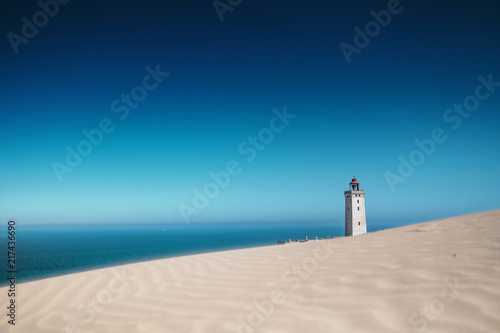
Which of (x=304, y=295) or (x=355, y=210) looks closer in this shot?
(x=304, y=295)

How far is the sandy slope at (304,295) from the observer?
2.97 m

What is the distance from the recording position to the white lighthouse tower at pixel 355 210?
36469mm

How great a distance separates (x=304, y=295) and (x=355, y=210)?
35.9 m

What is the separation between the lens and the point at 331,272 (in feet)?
14.6

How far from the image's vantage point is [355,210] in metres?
36.9

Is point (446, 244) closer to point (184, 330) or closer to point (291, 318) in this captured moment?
point (291, 318)

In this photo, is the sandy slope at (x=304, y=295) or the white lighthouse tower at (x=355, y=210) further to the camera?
the white lighthouse tower at (x=355, y=210)

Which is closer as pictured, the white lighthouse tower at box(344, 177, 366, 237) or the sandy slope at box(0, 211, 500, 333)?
the sandy slope at box(0, 211, 500, 333)

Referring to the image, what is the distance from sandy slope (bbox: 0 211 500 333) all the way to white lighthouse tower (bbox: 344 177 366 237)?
32.8 m

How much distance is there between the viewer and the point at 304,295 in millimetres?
3838

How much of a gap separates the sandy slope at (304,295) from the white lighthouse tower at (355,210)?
32.8 metres

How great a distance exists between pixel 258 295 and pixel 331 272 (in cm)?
126

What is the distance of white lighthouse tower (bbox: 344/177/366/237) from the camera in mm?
36469

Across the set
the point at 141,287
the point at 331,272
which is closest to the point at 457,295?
the point at 331,272
